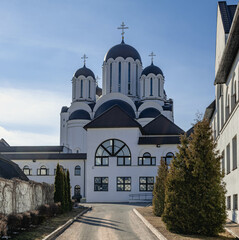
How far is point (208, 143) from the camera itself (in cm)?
1712

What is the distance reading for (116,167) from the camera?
51.2 m

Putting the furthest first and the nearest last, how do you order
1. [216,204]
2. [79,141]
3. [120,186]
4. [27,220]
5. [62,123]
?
[62,123] < [79,141] < [120,186] < [27,220] < [216,204]

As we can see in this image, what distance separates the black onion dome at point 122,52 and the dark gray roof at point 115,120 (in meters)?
20.6

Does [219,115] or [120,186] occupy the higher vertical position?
[219,115]

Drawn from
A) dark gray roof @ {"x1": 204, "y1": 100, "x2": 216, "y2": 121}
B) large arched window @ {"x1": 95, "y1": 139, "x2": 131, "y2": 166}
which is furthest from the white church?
dark gray roof @ {"x1": 204, "y1": 100, "x2": 216, "y2": 121}

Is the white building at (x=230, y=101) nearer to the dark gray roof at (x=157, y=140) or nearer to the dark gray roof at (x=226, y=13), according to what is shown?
the dark gray roof at (x=226, y=13)

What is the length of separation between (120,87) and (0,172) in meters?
43.0

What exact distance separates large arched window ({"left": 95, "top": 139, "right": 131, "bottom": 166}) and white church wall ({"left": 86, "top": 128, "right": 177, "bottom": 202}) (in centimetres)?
39

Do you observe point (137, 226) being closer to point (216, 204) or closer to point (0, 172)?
point (216, 204)

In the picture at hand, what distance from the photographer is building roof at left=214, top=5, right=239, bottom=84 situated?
57.0 feet

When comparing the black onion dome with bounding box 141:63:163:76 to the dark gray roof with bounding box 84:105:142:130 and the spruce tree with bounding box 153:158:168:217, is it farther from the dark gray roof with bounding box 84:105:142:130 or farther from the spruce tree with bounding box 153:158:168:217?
the spruce tree with bounding box 153:158:168:217

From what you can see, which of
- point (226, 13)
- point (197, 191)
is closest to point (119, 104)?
point (226, 13)

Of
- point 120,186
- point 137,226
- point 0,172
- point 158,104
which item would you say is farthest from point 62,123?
point 137,226

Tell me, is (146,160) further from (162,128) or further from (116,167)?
(162,128)
